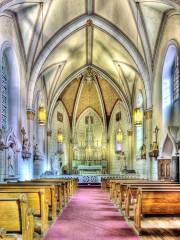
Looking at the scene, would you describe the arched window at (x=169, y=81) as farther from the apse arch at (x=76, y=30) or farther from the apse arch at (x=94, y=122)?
the apse arch at (x=94, y=122)

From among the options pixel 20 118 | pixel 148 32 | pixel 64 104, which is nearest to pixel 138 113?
pixel 148 32

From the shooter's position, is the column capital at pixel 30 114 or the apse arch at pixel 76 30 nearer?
the apse arch at pixel 76 30

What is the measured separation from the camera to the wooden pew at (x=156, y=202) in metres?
8.19

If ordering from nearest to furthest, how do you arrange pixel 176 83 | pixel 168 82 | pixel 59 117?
pixel 176 83, pixel 168 82, pixel 59 117

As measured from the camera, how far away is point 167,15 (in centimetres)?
1858

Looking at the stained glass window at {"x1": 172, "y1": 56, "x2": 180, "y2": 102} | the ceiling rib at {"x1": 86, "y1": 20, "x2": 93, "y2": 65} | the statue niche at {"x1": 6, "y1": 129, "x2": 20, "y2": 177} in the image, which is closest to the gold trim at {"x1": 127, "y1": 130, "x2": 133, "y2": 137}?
the ceiling rib at {"x1": 86, "y1": 20, "x2": 93, "y2": 65}

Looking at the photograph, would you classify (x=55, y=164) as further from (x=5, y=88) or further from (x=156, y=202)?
(x=156, y=202)

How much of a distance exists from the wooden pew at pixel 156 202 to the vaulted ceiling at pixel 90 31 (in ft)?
30.4

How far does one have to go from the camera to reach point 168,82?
19.9 m

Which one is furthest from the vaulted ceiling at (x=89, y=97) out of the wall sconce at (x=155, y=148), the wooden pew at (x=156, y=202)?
the wooden pew at (x=156, y=202)

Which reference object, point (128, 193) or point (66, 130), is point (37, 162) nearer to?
point (66, 130)

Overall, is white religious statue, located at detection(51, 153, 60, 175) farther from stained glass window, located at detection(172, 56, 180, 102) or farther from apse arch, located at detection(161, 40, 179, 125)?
stained glass window, located at detection(172, 56, 180, 102)

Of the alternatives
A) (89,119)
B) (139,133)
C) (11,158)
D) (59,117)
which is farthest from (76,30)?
(89,119)

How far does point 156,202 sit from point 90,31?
62.1 feet
